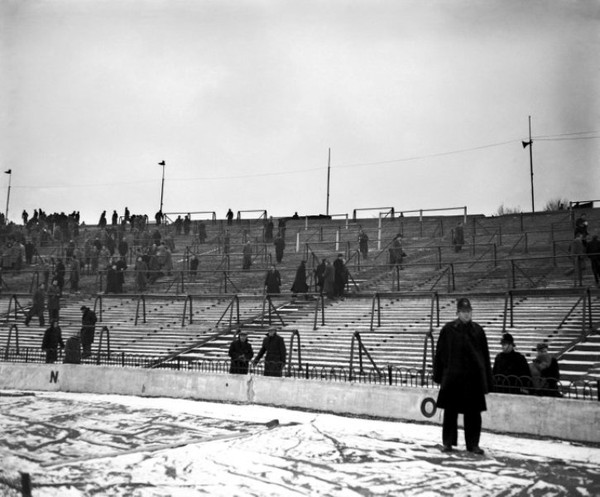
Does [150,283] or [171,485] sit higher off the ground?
[150,283]

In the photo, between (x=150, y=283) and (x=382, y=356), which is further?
(x=150, y=283)

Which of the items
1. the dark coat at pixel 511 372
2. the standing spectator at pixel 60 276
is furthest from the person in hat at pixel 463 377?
the standing spectator at pixel 60 276

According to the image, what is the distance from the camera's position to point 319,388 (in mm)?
11648

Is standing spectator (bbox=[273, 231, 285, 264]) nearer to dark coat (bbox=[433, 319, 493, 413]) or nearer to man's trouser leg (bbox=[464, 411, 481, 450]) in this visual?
dark coat (bbox=[433, 319, 493, 413])

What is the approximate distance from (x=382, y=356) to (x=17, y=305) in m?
16.1

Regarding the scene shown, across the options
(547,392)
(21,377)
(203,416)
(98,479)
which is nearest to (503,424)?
(547,392)

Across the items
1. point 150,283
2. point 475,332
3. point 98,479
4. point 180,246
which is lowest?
point 98,479

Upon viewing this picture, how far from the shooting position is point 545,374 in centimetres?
993

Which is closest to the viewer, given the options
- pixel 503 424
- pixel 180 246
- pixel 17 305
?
pixel 503 424

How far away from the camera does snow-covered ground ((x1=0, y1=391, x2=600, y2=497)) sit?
637 centimetres

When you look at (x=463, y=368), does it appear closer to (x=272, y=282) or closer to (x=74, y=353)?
(x=74, y=353)

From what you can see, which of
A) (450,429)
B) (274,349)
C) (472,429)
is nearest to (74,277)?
(274,349)

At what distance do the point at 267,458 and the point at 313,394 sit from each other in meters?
4.17

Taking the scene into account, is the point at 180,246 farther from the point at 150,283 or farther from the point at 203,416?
the point at 203,416
